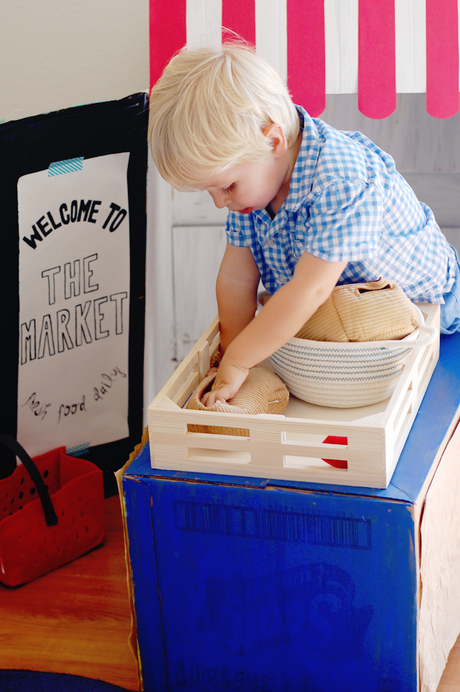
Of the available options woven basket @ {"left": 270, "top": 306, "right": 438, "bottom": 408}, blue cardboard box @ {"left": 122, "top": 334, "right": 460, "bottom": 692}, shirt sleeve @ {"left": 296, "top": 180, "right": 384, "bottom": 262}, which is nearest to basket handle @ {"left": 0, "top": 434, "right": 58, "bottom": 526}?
blue cardboard box @ {"left": 122, "top": 334, "right": 460, "bottom": 692}

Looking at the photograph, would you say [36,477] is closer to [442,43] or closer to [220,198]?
[220,198]

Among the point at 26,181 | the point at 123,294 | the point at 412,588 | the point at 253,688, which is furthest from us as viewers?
the point at 123,294

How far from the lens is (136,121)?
3.93 ft

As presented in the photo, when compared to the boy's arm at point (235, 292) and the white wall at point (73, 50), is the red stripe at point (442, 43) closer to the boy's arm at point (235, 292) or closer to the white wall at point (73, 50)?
the boy's arm at point (235, 292)

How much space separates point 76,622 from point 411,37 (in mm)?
1148

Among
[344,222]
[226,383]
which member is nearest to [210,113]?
[344,222]

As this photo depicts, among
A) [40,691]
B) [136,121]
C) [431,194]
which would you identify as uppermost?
[136,121]

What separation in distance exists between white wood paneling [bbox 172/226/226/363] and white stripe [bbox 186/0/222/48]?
41cm

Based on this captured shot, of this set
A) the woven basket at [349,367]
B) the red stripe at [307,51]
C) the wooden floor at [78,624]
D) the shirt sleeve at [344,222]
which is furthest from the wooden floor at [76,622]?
the red stripe at [307,51]

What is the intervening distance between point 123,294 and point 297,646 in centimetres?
72

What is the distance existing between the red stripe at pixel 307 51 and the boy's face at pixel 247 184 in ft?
1.21

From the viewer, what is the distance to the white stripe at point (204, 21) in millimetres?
1221

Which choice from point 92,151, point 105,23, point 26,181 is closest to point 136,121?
point 92,151

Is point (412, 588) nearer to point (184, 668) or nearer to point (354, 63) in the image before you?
point (184, 668)
